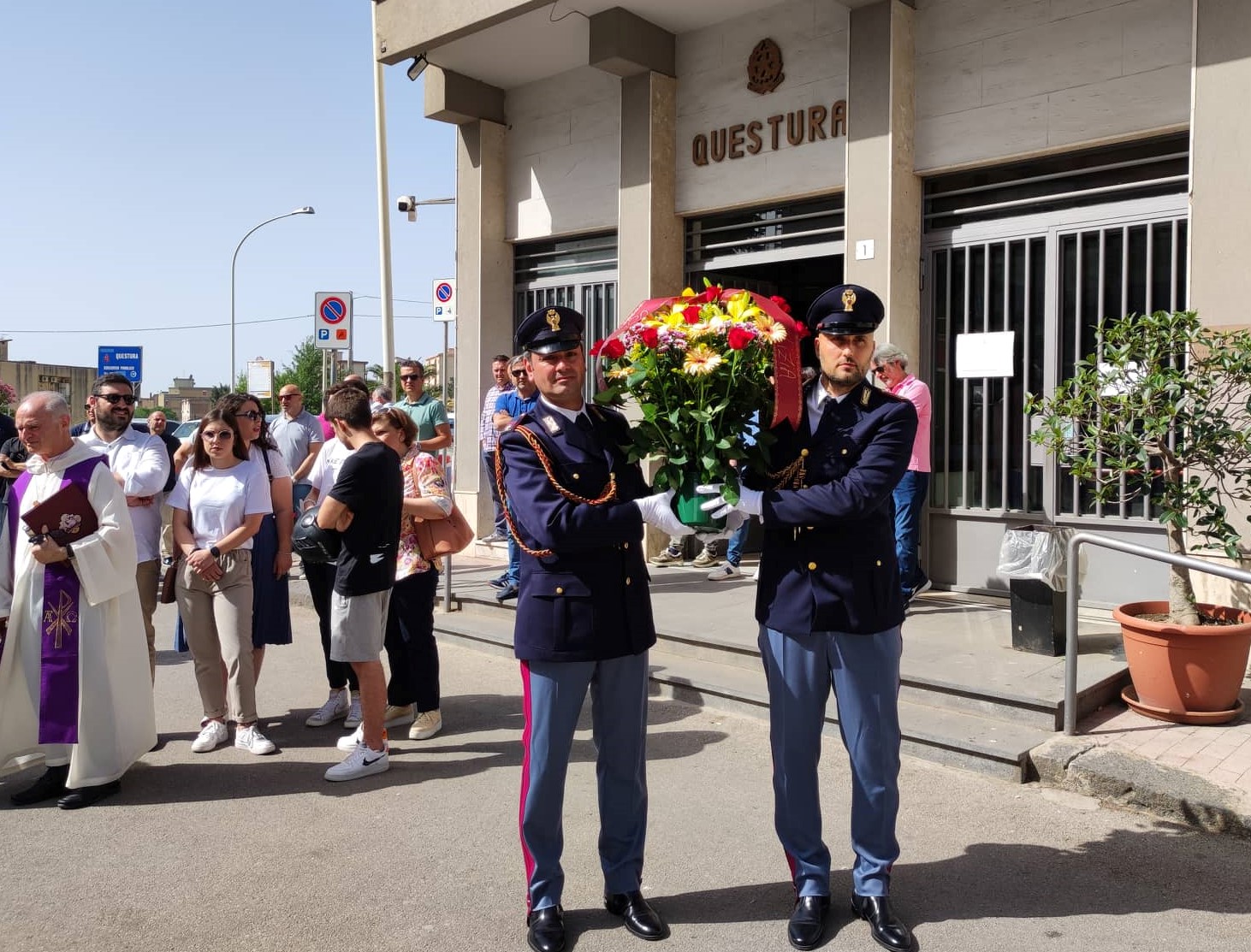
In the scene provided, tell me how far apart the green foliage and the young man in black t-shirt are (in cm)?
347

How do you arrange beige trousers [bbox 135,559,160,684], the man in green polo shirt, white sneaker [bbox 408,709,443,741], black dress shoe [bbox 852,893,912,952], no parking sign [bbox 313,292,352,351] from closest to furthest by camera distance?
black dress shoe [bbox 852,893,912,952]
white sneaker [bbox 408,709,443,741]
beige trousers [bbox 135,559,160,684]
the man in green polo shirt
no parking sign [bbox 313,292,352,351]

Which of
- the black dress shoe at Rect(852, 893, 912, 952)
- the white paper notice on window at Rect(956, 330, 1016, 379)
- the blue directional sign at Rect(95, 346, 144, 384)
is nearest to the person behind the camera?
the black dress shoe at Rect(852, 893, 912, 952)

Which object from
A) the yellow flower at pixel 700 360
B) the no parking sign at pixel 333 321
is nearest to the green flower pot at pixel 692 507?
the yellow flower at pixel 700 360

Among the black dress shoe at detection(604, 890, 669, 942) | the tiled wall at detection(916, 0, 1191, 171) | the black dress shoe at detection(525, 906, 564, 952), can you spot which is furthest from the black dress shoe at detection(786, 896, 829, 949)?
the tiled wall at detection(916, 0, 1191, 171)

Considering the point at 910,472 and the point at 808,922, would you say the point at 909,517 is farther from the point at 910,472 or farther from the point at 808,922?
the point at 808,922

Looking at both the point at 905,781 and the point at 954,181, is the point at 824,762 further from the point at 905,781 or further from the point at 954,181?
the point at 954,181

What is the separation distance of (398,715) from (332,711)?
0.37 metres

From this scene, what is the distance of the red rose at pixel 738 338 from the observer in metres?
3.29

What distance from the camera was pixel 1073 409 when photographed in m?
5.71

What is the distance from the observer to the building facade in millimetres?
7238

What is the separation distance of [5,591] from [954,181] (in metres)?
7.01

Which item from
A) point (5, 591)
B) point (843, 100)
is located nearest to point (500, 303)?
point (843, 100)

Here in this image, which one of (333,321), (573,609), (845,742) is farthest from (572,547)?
(333,321)

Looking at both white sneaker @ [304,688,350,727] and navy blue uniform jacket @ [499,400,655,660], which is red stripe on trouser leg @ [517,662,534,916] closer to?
navy blue uniform jacket @ [499,400,655,660]
